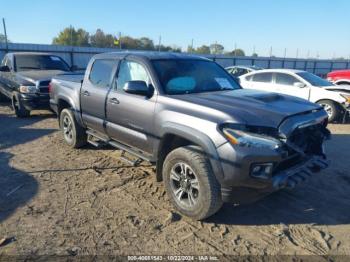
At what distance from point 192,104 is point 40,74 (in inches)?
291

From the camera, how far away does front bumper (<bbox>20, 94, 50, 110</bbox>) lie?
885 cm

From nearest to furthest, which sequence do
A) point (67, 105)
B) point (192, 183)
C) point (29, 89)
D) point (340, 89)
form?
1. point (192, 183)
2. point (67, 105)
3. point (29, 89)
4. point (340, 89)

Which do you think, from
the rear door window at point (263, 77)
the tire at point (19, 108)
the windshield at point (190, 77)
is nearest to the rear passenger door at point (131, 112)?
the windshield at point (190, 77)

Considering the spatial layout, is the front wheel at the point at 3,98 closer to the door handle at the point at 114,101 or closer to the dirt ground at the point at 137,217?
the dirt ground at the point at 137,217

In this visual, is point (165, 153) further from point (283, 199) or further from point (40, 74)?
point (40, 74)

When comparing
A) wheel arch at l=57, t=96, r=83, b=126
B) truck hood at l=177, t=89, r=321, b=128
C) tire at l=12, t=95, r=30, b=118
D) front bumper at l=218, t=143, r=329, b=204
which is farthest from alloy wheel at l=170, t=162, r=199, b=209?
tire at l=12, t=95, r=30, b=118

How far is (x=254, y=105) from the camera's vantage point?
369cm

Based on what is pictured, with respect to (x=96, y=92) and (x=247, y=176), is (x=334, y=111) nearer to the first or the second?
(x=96, y=92)

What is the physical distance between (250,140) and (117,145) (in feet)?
8.10

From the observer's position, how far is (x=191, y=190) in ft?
12.3

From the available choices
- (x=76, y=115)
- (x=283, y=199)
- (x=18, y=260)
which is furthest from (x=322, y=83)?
(x=18, y=260)

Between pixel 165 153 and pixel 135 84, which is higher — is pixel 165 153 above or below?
below

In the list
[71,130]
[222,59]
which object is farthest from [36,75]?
[222,59]

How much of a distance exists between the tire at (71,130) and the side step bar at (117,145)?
0.28 metres
